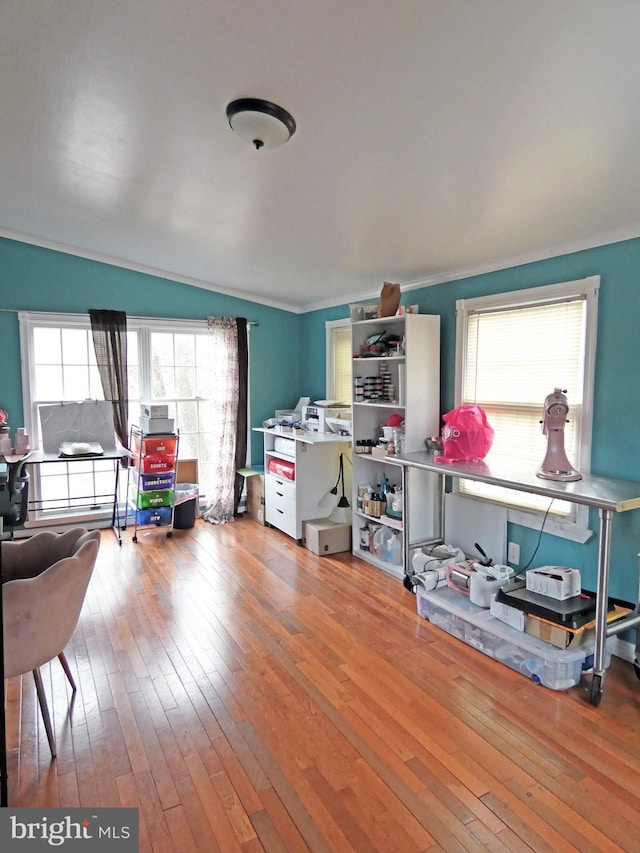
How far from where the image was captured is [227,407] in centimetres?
517

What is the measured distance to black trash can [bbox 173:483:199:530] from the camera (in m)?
4.81

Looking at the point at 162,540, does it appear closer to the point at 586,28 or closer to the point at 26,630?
the point at 26,630

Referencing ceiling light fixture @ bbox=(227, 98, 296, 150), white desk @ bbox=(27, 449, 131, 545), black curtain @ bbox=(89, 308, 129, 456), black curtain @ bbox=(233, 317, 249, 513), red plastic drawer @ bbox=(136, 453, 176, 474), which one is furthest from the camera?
black curtain @ bbox=(233, 317, 249, 513)

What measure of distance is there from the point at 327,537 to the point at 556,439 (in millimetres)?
2084

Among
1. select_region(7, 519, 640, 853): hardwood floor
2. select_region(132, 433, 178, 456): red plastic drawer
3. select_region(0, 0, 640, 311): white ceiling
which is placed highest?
select_region(0, 0, 640, 311): white ceiling

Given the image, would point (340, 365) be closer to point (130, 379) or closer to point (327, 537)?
point (327, 537)

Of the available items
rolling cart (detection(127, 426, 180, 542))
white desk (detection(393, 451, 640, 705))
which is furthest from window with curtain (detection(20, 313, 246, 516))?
white desk (detection(393, 451, 640, 705))

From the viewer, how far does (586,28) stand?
54.4 inches

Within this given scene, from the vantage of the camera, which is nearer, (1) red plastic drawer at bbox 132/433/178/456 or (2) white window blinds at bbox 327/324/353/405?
(1) red plastic drawer at bbox 132/433/178/456

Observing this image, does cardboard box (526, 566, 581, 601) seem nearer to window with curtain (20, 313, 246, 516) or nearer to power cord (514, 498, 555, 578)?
power cord (514, 498, 555, 578)

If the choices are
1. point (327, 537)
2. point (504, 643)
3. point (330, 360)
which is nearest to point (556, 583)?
point (504, 643)

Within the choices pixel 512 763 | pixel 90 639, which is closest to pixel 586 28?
pixel 512 763
